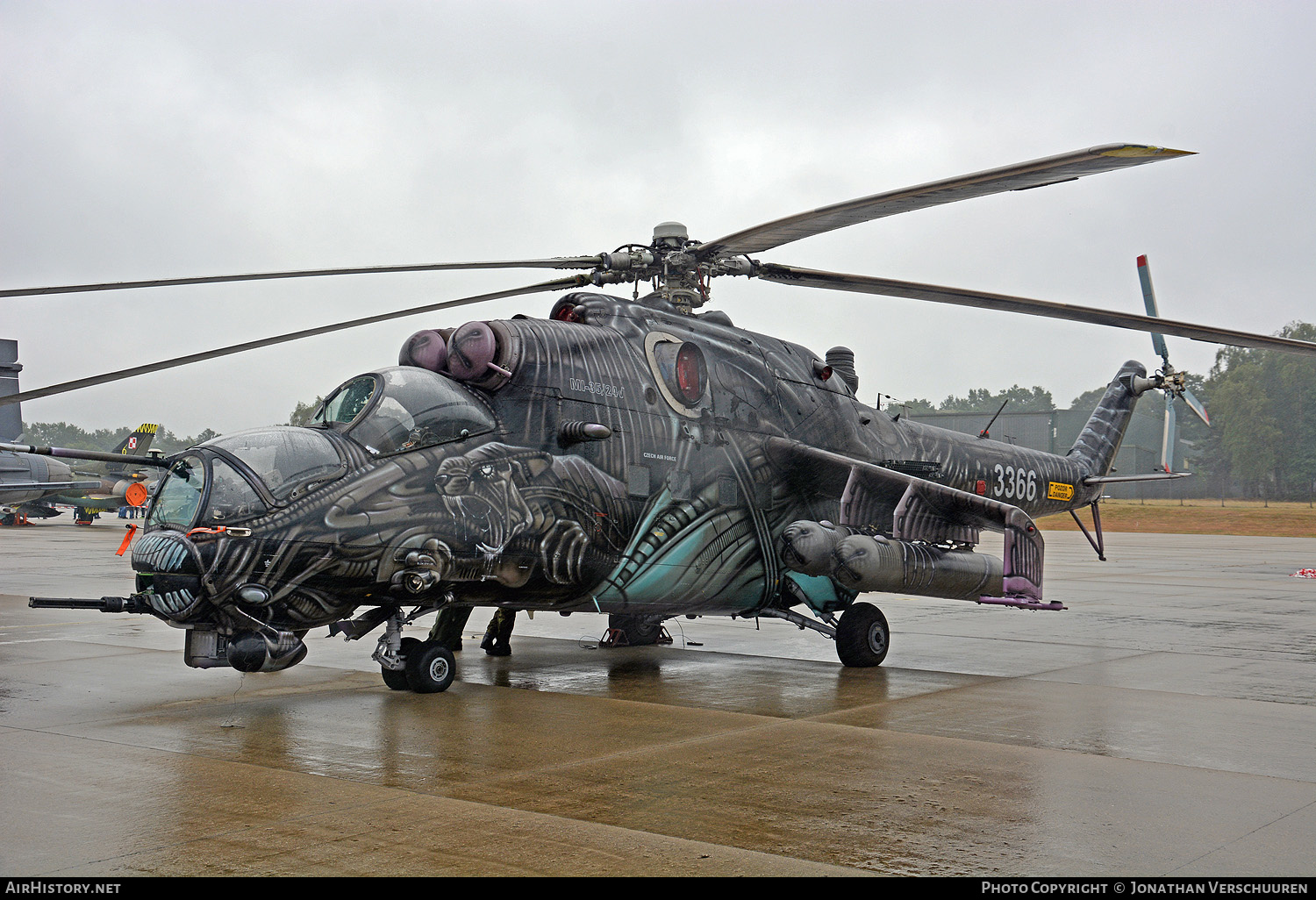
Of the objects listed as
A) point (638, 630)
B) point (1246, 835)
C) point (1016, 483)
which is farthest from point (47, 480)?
point (1246, 835)

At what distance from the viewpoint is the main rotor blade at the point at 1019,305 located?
9.55 m

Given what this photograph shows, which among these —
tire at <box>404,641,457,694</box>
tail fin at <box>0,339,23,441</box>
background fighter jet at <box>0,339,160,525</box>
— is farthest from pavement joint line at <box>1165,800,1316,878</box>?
tail fin at <box>0,339,23,441</box>

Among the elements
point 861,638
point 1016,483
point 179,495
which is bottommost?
point 861,638

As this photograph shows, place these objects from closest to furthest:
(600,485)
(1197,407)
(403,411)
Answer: (403,411), (600,485), (1197,407)

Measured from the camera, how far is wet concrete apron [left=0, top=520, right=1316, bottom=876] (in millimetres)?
4957

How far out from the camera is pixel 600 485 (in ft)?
32.7

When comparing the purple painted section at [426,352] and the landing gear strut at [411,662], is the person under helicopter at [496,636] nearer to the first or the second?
the landing gear strut at [411,662]

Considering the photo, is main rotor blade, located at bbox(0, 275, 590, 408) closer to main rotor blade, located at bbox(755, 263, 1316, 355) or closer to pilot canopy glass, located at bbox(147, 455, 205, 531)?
pilot canopy glass, located at bbox(147, 455, 205, 531)

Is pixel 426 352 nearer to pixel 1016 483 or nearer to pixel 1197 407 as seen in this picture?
pixel 1016 483

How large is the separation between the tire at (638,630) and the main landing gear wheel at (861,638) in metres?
2.56

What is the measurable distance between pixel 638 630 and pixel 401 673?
180 inches

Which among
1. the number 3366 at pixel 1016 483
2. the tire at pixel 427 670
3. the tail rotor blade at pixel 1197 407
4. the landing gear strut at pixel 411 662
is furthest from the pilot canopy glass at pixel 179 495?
the tail rotor blade at pixel 1197 407
